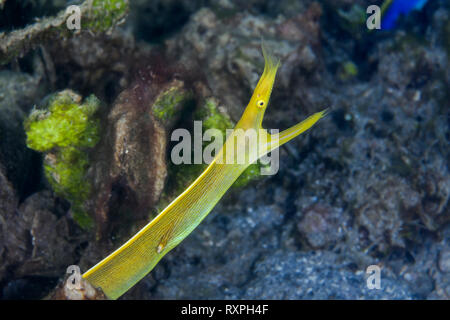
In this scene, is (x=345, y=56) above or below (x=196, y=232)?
above

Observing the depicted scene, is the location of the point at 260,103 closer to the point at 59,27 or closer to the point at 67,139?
the point at 67,139

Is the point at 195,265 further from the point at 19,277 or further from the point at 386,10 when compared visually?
the point at 386,10

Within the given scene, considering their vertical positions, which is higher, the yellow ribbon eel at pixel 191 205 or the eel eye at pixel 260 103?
the eel eye at pixel 260 103

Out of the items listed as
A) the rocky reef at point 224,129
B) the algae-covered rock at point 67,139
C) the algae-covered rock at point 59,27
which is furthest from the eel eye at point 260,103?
the algae-covered rock at point 59,27

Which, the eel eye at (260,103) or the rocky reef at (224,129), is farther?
the rocky reef at (224,129)

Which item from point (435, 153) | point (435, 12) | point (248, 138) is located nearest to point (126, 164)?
point (248, 138)

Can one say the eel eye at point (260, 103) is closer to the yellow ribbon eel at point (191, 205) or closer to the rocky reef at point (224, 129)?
the yellow ribbon eel at point (191, 205)

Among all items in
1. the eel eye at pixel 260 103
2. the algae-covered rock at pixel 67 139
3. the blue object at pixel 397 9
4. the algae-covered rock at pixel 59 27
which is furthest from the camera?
the blue object at pixel 397 9
